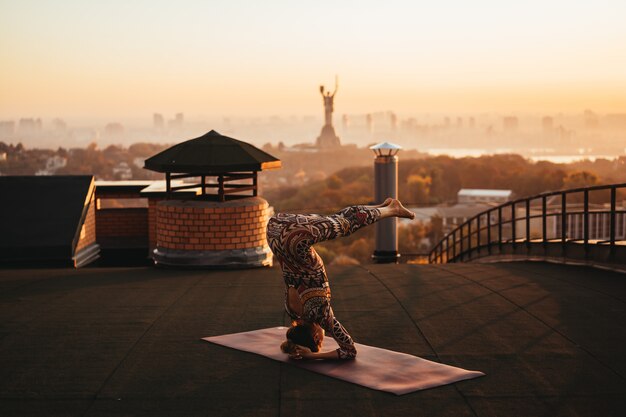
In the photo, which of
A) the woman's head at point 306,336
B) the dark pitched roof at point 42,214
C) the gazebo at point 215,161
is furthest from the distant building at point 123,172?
the woman's head at point 306,336

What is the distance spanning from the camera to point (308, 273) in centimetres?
643

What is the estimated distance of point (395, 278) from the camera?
10.9 meters

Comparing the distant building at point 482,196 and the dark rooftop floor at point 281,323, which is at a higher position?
the dark rooftop floor at point 281,323

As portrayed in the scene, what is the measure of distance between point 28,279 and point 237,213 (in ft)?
10.3

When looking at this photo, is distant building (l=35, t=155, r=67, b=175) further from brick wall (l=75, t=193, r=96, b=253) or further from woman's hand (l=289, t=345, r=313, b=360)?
woman's hand (l=289, t=345, r=313, b=360)

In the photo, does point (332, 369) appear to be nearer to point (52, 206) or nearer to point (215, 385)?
point (215, 385)

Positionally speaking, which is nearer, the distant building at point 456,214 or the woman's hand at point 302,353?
the woman's hand at point 302,353

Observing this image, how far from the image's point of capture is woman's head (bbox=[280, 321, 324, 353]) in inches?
258

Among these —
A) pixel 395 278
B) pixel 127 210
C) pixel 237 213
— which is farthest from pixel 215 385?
pixel 127 210

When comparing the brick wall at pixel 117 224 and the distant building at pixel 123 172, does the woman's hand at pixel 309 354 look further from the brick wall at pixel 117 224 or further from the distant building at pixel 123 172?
the distant building at pixel 123 172

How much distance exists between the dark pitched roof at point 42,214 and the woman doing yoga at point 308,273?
25.5 ft

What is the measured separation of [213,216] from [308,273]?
5.88 meters

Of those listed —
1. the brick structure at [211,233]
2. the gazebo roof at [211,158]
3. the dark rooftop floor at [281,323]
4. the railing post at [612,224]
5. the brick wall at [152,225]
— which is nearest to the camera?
the dark rooftop floor at [281,323]

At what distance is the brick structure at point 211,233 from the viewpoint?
1211 cm
